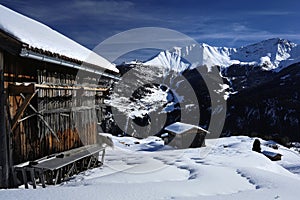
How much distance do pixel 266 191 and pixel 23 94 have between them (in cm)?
598

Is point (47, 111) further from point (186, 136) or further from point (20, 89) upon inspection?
point (186, 136)

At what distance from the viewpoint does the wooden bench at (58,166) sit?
7.60m

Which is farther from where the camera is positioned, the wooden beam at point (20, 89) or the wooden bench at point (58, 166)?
the wooden bench at point (58, 166)

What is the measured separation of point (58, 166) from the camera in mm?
8164

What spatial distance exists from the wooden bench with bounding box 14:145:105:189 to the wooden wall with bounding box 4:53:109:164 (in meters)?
0.24

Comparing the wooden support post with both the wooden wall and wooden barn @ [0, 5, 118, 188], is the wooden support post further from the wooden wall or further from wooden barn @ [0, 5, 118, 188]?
the wooden wall

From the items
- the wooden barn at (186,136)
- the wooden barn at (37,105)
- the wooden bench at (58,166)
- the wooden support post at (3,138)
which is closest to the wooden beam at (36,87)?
the wooden barn at (37,105)

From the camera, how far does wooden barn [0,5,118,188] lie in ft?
23.2

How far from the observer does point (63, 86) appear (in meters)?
9.59

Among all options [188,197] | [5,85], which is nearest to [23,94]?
[5,85]

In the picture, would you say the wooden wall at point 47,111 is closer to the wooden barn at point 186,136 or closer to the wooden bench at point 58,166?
the wooden bench at point 58,166

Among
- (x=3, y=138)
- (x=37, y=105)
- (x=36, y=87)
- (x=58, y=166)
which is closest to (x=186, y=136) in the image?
(x=58, y=166)

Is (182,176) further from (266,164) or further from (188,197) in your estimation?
(266,164)

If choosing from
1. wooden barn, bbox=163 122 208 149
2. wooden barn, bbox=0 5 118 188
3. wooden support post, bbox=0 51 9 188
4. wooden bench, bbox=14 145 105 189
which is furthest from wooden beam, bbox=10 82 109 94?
wooden barn, bbox=163 122 208 149
